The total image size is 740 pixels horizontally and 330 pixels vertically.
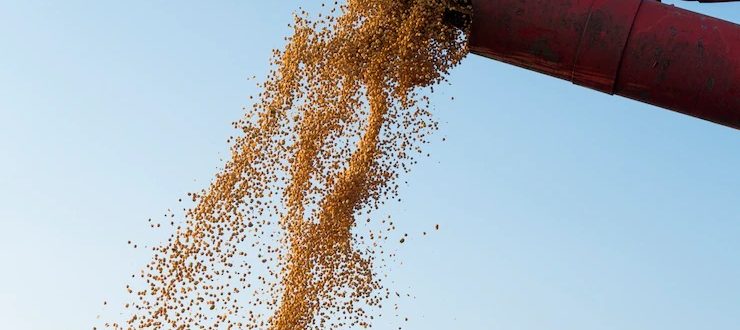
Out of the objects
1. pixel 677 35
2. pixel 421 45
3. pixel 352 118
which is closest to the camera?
pixel 677 35

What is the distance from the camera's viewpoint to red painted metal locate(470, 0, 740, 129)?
12.5 ft

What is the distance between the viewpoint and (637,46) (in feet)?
12.7

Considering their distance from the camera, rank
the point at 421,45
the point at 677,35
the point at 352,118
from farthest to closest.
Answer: the point at 352,118, the point at 421,45, the point at 677,35

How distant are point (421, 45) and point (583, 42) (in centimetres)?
85

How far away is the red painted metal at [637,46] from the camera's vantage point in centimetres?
382

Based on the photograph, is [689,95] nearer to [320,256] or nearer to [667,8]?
[667,8]

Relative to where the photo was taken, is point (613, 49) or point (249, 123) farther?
point (249, 123)

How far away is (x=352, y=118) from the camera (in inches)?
190

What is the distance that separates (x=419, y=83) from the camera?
461cm

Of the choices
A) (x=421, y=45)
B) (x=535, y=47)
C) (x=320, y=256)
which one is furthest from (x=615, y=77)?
(x=320, y=256)

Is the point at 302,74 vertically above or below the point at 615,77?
above

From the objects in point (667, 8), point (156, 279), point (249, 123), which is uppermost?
point (249, 123)

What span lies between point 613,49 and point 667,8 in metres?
0.30

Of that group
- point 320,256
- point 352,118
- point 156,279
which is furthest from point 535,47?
point 156,279
